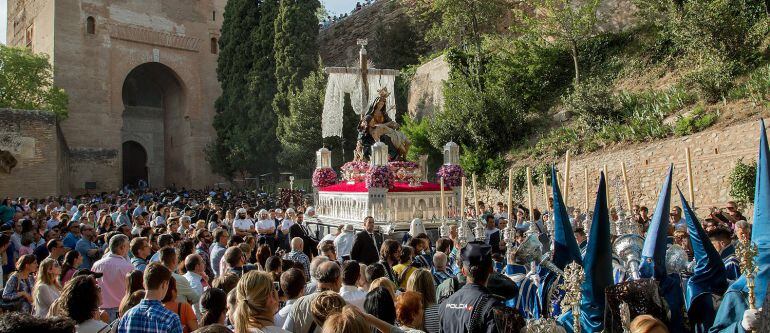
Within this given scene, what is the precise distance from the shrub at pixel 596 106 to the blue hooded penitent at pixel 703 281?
1776cm

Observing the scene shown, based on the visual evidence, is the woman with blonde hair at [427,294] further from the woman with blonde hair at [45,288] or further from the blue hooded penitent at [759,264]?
the woman with blonde hair at [45,288]

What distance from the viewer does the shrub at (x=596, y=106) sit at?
842 inches

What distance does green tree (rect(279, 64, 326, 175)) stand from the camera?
30.8 metres

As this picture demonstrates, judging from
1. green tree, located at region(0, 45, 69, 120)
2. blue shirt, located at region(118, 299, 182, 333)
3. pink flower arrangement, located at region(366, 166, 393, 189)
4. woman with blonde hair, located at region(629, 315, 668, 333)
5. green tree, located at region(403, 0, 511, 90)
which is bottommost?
blue shirt, located at region(118, 299, 182, 333)

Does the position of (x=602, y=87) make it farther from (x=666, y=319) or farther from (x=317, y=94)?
(x=666, y=319)

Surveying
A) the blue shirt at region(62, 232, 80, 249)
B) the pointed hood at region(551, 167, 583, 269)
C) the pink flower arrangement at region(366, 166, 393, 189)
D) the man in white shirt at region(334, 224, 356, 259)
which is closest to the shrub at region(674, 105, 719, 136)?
the pink flower arrangement at region(366, 166, 393, 189)

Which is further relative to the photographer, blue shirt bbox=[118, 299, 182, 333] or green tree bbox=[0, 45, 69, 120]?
green tree bbox=[0, 45, 69, 120]

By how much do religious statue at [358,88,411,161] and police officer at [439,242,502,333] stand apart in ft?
39.4

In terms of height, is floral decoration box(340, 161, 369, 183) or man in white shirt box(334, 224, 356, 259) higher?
floral decoration box(340, 161, 369, 183)

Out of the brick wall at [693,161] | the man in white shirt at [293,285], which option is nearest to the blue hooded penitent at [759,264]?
the man in white shirt at [293,285]

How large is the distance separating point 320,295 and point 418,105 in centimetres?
2905

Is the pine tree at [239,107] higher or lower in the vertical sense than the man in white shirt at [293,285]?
higher

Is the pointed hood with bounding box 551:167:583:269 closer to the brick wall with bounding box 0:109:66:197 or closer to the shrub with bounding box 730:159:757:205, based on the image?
the shrub with bounding box 730:159:757:205

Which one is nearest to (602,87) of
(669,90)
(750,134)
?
(669,90)
